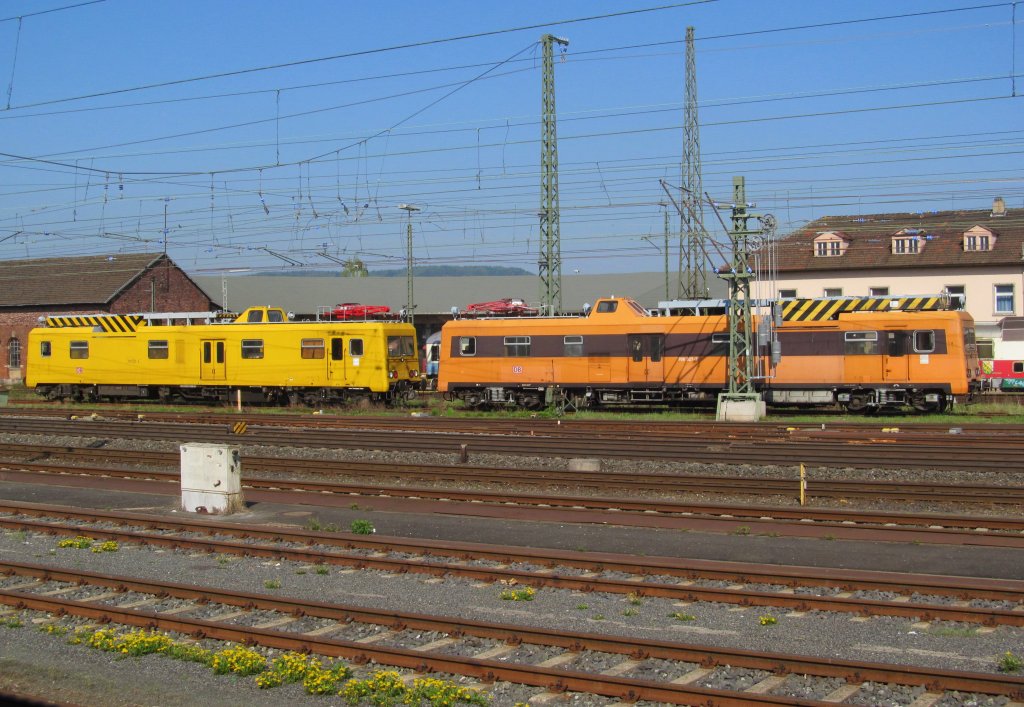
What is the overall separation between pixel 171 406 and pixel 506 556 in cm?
2798

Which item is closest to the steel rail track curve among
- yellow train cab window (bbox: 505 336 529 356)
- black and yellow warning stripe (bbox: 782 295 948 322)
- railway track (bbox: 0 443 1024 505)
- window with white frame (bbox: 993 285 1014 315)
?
railway track (bbox: 0 443 1024 505)

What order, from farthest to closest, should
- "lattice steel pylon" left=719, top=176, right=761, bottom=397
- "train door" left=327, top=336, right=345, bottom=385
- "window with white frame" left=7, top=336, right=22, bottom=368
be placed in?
"window with white frame" left=7, top=336, right=22, bottom=368 → "train door" left=327, top=336, right=345, bottom=385 → "lattice steel pylon" left=719, top=176, right=761, bottom=397

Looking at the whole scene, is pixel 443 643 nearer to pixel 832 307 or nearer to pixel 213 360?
pixel 832 307

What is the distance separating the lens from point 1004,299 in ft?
172

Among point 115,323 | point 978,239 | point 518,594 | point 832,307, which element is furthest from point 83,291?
point 518,594

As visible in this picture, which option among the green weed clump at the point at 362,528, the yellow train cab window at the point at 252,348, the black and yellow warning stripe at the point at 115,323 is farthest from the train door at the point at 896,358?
the black and yellow warning stripe at the point at 115,323

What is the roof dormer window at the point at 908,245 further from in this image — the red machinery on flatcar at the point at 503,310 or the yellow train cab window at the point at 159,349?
the yellow train cab window at the point at 159,349

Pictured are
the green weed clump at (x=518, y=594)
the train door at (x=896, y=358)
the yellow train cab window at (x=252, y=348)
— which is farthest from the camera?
the yellow train cab window at (x=252, y=348)

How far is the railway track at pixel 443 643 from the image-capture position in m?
7.33

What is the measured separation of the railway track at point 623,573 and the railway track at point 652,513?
2569 millimetres

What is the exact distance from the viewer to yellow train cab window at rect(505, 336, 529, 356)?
1271 inches

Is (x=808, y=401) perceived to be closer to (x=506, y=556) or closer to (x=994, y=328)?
(x=994, y=328)

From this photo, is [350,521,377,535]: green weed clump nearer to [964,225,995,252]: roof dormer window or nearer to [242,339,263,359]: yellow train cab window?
[242,339,263,359]: yellow train cab window

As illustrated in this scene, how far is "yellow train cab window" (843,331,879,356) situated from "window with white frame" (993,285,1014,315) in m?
27.8
